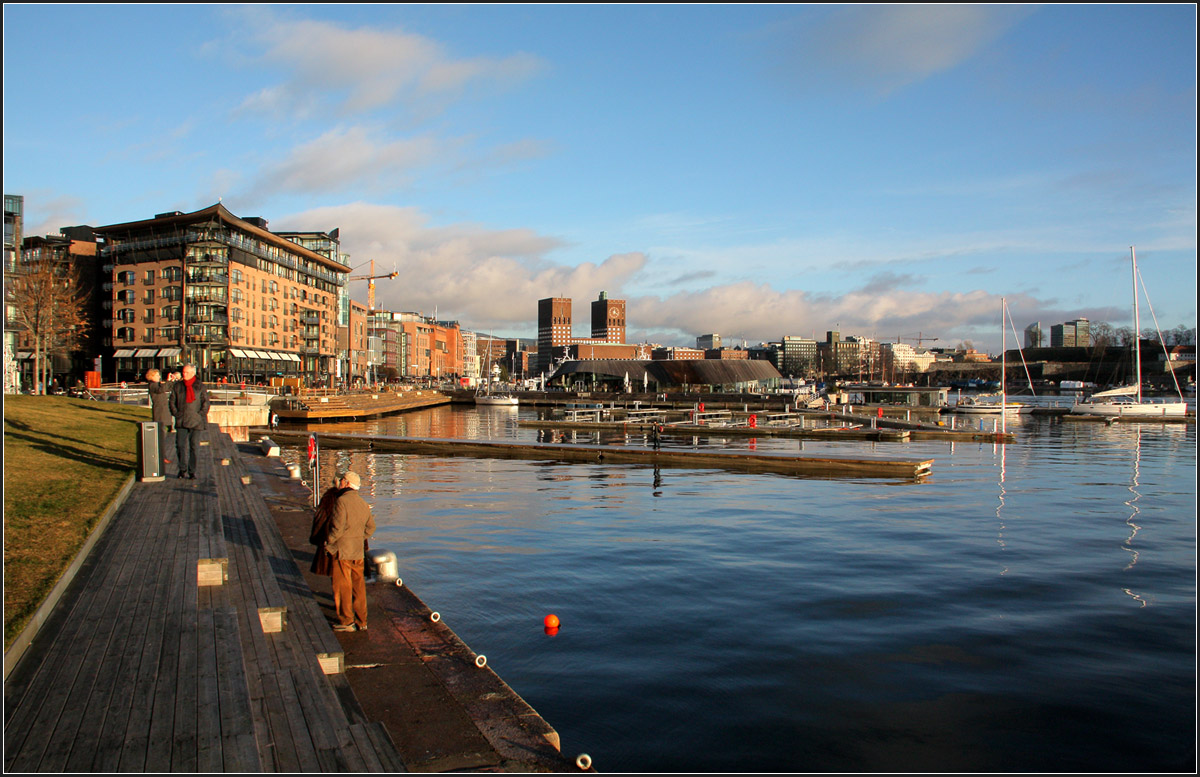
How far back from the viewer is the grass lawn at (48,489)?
9.81 metres

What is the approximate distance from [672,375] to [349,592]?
12374 cm

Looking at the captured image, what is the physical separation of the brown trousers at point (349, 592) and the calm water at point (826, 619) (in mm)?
2382

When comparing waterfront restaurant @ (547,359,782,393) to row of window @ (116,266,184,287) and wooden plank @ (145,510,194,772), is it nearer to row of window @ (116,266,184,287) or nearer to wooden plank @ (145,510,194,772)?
row of window @ (116,266,184,287)

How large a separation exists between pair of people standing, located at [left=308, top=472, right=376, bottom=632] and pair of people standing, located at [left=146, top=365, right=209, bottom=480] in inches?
358

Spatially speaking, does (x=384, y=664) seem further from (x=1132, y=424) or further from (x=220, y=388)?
(x=1132, y=424)

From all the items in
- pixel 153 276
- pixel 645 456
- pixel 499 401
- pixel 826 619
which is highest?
pixel 153 276

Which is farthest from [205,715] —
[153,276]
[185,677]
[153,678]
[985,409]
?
[153,276]

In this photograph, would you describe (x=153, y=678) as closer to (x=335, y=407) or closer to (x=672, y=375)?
(x=335, y=407)

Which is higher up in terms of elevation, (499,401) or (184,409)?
(184,409)

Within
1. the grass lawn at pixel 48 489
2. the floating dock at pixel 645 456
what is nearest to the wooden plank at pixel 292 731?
the grass lawn at pixel 48 489

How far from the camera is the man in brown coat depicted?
1000cm

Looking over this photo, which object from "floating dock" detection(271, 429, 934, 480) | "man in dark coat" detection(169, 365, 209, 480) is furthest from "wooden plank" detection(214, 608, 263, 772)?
"floating dock" detection(271, 429, 934, 480)

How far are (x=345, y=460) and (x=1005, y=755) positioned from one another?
3536 cm

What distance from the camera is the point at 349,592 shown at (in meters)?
10.1
